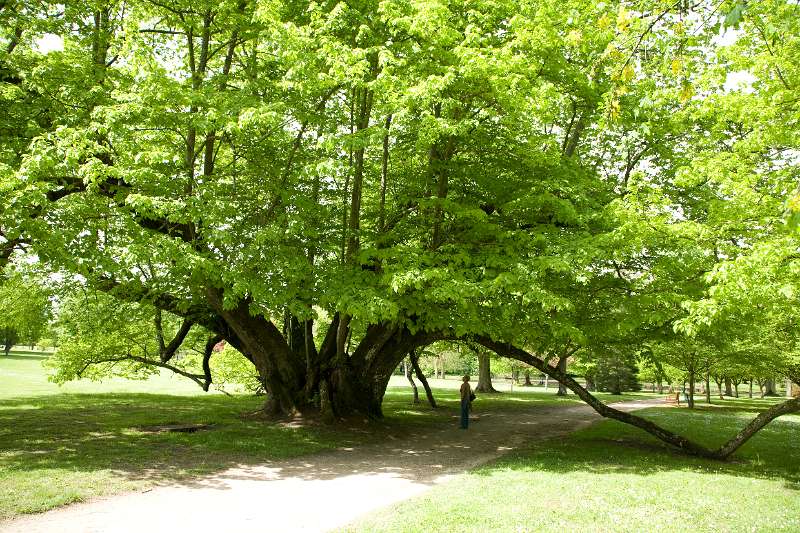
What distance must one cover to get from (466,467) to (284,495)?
4440mm

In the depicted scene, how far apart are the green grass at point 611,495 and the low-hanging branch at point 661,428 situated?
15.8 inches

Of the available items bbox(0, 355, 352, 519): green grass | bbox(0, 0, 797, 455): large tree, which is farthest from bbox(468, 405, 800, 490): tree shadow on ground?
bbox(0, 355, 352, 519): green grass

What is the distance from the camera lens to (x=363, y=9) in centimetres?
1319

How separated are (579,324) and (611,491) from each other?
475cm

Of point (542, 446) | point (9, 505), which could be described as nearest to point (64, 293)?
point (9, 505)

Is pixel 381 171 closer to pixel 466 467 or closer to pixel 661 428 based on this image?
pixel 466 467

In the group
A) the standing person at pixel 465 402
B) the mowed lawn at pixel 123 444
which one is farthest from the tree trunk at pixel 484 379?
the standing person at pixel 465 402

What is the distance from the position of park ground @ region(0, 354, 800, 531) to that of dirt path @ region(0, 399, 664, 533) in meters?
0.25

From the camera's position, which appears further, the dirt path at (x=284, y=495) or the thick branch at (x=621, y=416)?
the thick branch at (x=621, y=416)

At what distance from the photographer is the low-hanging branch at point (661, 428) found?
40.7 feet

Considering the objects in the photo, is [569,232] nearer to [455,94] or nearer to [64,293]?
[455,94]

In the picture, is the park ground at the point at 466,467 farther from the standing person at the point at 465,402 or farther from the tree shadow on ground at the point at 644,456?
the standing person at the point at 465,402

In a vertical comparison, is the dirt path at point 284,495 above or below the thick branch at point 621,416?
below

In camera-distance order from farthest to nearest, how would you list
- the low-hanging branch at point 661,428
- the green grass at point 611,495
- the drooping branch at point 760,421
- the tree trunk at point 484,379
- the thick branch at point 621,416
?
the tree trunk at point 484,379 → the thick branch at point 621,416 → the low-hanging branch at point 661,428 → the drooping branch at point 760,421 → the green grass at point 611,495
